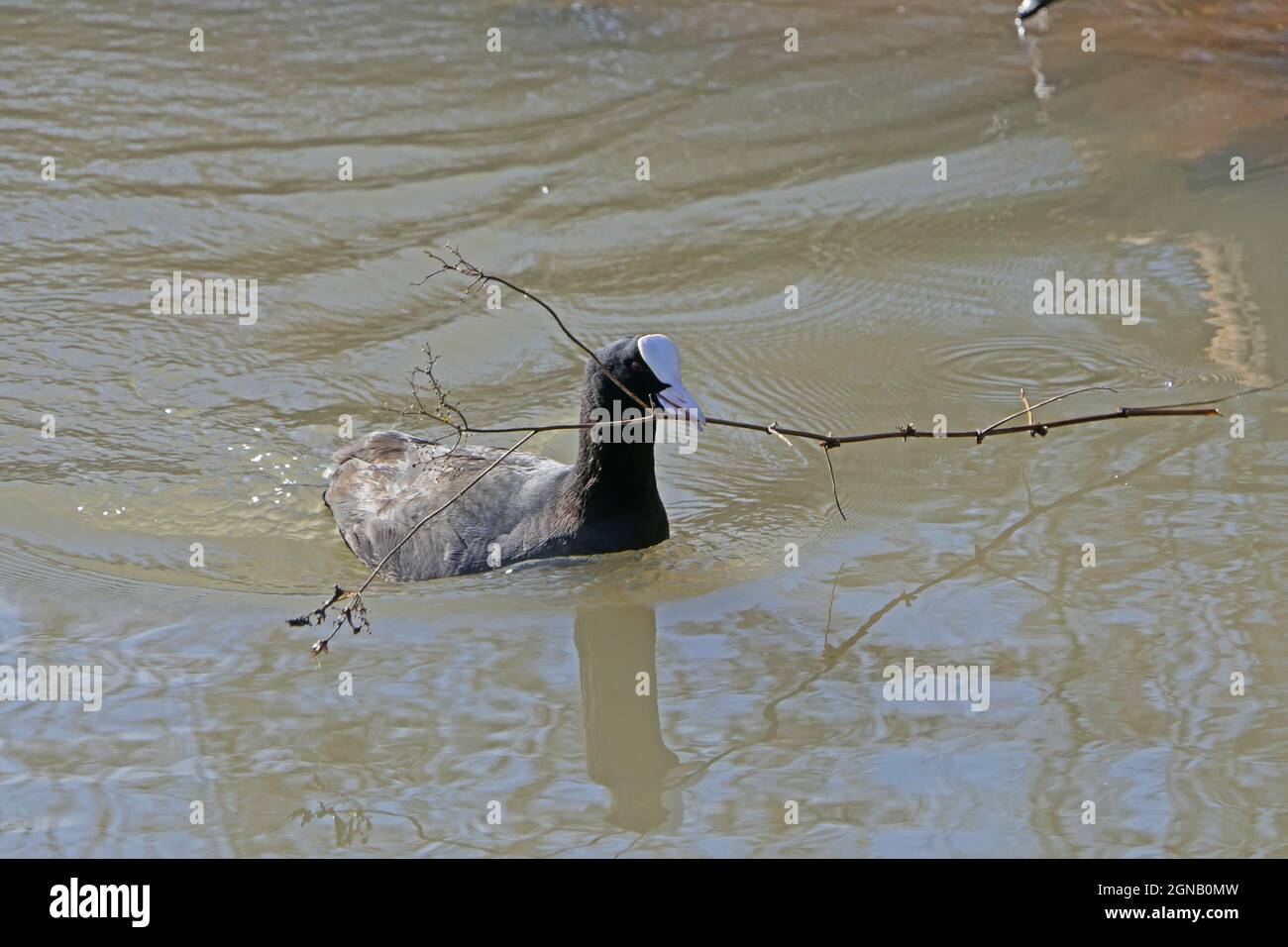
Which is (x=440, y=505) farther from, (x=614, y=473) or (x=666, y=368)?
(x=666, y=368)

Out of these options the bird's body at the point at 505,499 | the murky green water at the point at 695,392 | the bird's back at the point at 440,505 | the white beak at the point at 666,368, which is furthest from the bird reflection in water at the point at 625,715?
the white beak at the point at 666,368

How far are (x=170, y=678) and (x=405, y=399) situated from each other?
2690mm

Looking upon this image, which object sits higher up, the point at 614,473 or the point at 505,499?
the point at 614,473

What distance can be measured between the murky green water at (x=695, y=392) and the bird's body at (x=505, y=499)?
15 cm

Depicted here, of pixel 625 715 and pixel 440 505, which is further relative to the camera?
pixel 440 505

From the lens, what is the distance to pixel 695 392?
24.4 feet

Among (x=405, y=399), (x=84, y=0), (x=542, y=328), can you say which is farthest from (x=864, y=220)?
(x=84, y=0)

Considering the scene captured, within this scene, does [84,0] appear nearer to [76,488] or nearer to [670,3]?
[670,3]

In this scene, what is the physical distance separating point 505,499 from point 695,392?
1673mm

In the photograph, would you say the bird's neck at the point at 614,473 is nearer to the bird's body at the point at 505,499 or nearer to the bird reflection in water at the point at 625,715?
the bird's body at the point at 505,499

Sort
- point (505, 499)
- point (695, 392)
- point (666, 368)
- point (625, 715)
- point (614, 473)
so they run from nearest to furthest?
point (625, 715) < point (666, 368) < point (614, 473) < point (505, 499) < point (695, 392)

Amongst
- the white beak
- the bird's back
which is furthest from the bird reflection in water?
the white beak

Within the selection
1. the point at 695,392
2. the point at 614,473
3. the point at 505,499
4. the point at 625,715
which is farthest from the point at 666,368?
the point at 695,392

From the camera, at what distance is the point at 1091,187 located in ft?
30.3
